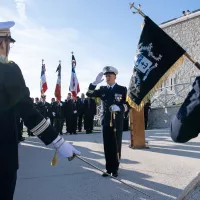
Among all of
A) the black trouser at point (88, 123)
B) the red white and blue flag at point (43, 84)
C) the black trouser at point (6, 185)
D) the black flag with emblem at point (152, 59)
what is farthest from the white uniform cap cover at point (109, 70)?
the red white and blue flag at point (43, 84)

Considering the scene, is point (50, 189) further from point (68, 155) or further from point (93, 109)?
point (93, 109)

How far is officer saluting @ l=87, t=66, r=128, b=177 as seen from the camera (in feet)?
18.1

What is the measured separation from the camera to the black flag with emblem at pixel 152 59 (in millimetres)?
3293

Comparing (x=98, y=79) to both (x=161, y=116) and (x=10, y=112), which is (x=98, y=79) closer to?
(x=10, y=112)

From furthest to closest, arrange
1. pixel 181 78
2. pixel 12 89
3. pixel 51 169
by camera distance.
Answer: pixel 181 78 < pixel 51 169 < pixel 12 89

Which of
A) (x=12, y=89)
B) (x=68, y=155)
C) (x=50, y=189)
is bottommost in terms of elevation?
(x=50, y=189)

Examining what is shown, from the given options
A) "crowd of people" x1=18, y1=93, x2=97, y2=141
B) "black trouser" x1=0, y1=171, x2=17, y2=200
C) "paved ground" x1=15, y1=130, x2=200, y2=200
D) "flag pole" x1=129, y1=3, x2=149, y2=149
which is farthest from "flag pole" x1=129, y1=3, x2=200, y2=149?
"crowd of people" x1=18, y1=93, x2=97, y2=141

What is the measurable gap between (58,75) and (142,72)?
1374 centimetres

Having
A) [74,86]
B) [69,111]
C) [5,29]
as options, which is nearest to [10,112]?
[5,29]

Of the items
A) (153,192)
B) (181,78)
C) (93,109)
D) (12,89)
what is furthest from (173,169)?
(181,78)

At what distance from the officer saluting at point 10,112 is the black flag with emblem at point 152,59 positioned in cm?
159

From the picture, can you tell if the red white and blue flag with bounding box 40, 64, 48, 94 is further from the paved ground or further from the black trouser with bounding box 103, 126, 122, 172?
the black trouser with bounding box 103, 126, 122, 172

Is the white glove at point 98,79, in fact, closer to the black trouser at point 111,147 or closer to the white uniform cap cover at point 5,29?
the black trouser at point 111,147

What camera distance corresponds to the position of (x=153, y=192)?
4449mm
